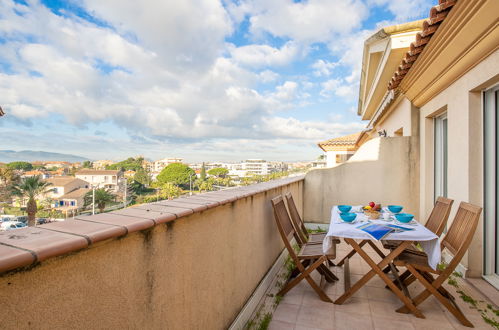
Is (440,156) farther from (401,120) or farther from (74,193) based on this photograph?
(74,193)

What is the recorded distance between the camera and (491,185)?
3381mm

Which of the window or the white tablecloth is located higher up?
the window

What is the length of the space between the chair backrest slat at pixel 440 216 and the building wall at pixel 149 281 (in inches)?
96.1

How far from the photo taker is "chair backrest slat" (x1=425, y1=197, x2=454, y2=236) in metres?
3.37

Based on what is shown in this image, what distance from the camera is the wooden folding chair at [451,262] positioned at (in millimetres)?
2717

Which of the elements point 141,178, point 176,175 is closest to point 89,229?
point 141,178

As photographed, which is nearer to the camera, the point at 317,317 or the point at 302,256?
the point at 317,317

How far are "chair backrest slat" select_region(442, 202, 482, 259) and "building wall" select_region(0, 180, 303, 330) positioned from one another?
2.18m

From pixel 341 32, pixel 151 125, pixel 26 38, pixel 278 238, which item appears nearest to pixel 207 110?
pixel 151 125

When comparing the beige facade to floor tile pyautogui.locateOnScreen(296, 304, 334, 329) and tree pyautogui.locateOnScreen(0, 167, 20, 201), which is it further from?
tree pyautogui.locateOnScreen(0, 167, 20, 201)

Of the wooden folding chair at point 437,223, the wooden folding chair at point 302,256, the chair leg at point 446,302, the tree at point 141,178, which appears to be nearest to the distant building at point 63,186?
the wooden folding chair at point 302,256

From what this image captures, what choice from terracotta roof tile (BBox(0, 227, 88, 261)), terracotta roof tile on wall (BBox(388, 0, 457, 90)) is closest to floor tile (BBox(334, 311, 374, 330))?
terracotta roof tile (BBox(0, 227, 88, 261))

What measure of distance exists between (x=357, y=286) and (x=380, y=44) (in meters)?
6.53

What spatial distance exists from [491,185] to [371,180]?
288 centimetres
